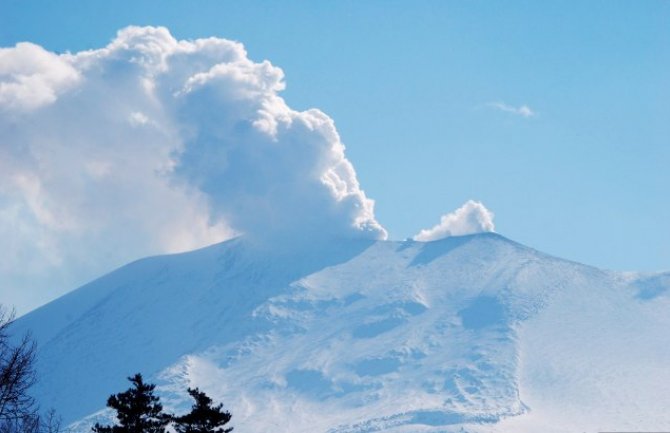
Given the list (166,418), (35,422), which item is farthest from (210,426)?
(35,422)

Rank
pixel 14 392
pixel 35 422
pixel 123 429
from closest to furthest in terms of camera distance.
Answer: pixel 14 392 < pixel 123 429 < pixel 35 422

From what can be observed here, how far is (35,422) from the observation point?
44062 mm

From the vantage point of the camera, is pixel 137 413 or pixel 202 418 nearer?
pixel 137 413

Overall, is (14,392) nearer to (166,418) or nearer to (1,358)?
(1,358)

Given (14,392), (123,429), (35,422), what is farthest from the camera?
(35,422)

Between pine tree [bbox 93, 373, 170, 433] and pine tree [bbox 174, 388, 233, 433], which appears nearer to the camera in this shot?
pine tree [bbox 93, 373, 170, 433]

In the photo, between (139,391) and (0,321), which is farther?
(139,391)

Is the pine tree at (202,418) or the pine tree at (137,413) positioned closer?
the pine tree at (137,413)

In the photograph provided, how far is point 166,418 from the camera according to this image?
41312mm

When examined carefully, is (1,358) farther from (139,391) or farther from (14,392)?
(139,391)

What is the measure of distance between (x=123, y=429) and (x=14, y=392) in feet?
16.8

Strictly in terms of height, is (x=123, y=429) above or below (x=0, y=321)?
below

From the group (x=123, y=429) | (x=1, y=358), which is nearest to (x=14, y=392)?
(x=1, y=358)

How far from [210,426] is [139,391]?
287cm
